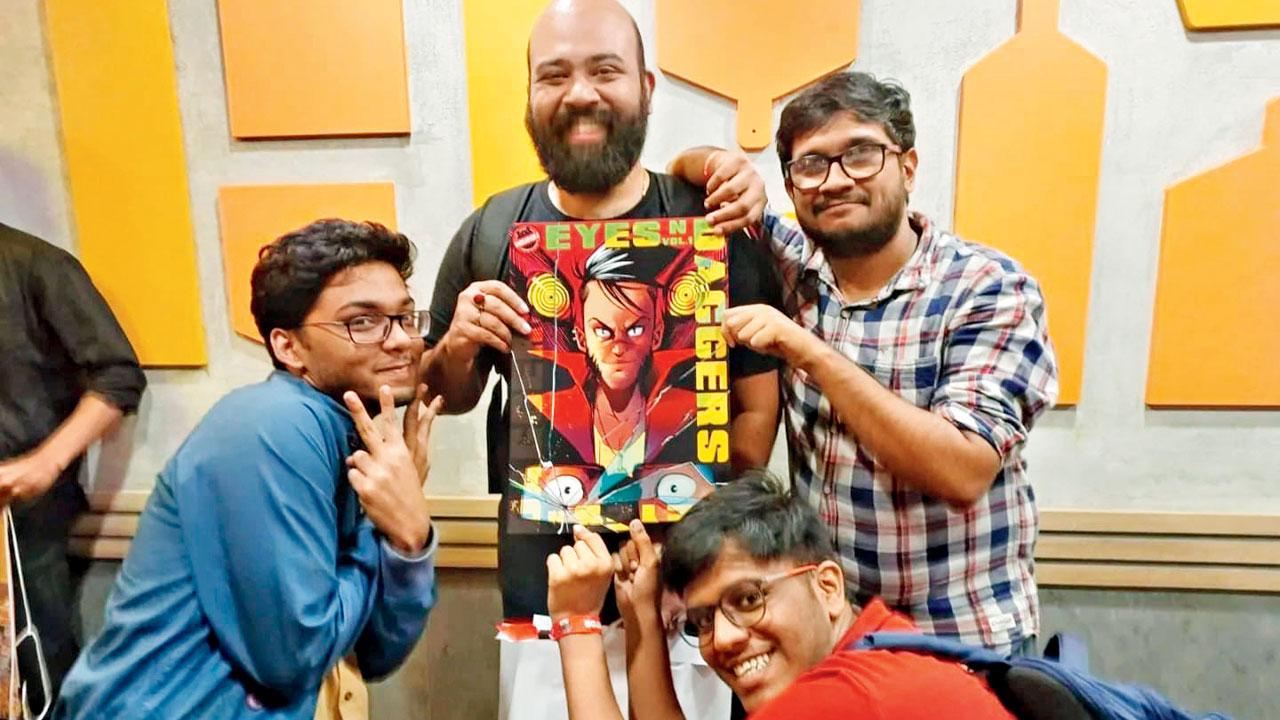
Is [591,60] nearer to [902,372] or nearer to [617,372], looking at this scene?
[617,372]

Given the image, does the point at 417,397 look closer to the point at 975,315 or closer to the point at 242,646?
the point at 242,646

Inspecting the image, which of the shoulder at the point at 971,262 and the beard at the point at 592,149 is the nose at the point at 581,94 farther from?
the shoulder at the point at 971,262

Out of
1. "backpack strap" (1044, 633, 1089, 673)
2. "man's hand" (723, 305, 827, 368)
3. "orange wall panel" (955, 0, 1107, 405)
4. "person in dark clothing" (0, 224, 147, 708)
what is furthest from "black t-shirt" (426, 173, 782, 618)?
"person in dark clothing" (0, 224, 147, 708)

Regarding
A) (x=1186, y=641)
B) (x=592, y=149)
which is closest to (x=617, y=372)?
(x=592, y=149)

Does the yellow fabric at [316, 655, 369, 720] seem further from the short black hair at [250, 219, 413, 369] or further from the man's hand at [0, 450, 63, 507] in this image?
the man's hand at [0, 450, 63, 507]

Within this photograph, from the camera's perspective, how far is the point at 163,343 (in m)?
1.89

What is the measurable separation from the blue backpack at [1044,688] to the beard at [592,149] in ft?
2.59

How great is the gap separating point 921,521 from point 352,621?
863mm

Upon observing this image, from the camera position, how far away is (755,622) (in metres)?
0.93

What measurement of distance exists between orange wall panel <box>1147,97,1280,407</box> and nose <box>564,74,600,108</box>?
1337 millimetres

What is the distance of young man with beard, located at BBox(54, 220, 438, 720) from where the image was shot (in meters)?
0.94

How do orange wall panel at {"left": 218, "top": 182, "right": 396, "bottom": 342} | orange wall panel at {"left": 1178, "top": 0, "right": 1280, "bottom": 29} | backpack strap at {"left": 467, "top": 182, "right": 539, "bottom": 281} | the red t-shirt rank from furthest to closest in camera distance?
orange wall panel at {"left": 218, "top": 182, "right": 396, "bottom": 342} → orange wall panel at {"left": 1178, "top": 0, "right": 1280, "bottom": 29} → backpack strap at {"left": 467, "top": 182, "right": 539, "bottom": 281} → the red t-shirt

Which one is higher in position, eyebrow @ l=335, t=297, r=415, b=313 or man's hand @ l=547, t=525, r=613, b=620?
eyebrow @ l=335, t=297, r=415, b=313

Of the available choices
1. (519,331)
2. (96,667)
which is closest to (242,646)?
(96,667)
